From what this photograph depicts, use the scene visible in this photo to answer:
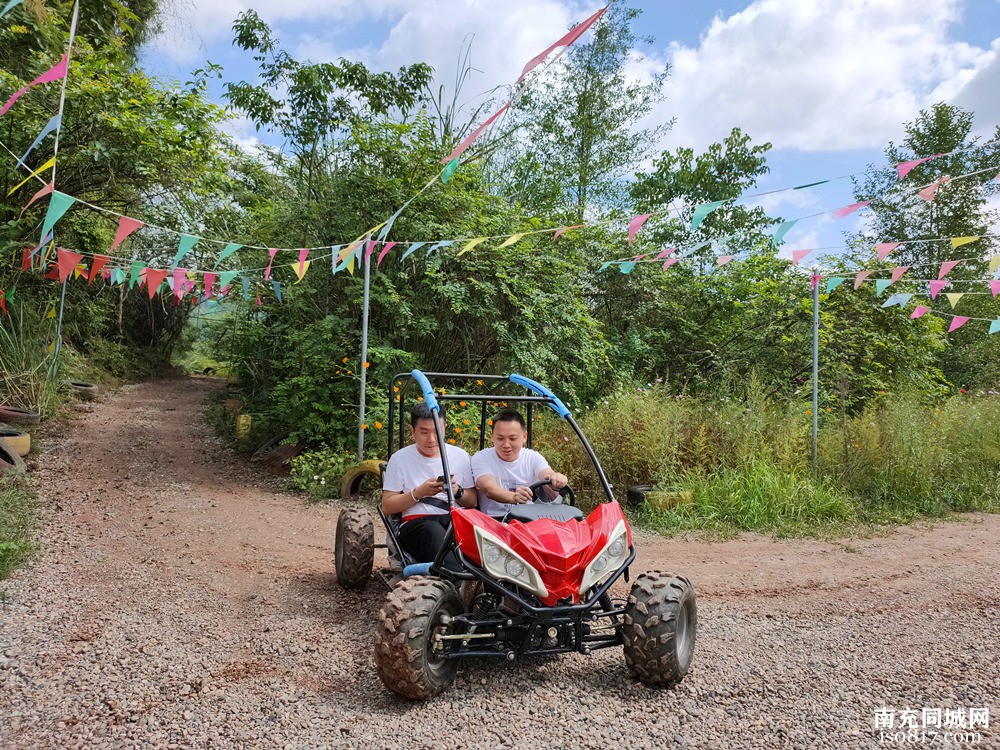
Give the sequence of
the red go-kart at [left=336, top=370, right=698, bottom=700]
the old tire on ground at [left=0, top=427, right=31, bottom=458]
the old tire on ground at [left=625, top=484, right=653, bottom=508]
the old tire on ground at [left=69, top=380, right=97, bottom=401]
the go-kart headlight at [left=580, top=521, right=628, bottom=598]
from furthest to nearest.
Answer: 1. the old tire on ground at [left=69, top=380, right=97, bottom=401]
2. the old tire on ground at [left=0, top=427, right=31, bottom=458]
3. the old tire on ground at [left=625, top=484, right=653, bottom=508]
4. the go-kart headlight at [left=580, top=521, right=628, bottom=598]
5. the red go-kart at [left=336, top=370, right=698, bottom=700]

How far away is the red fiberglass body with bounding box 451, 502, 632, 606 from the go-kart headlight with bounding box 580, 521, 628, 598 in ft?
0.05

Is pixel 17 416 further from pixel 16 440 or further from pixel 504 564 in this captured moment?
pixel 504 564

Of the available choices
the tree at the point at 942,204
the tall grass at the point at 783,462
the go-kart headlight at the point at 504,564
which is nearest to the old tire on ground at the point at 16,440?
the tall grass at the point at 783,462

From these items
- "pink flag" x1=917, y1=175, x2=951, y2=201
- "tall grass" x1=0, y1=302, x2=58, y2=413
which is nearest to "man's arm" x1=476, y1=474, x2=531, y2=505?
"pink flag" x1=917, y1=175, x2=951, y2=201

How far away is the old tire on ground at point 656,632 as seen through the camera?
2.64 m

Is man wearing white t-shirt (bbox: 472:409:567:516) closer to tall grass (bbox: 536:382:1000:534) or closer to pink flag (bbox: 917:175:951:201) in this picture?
tall grass (bbox: 536:382:1000:534)

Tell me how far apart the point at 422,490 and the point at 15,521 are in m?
3.57

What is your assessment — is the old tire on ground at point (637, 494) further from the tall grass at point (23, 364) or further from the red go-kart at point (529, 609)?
the tall grass at point (23, 364)

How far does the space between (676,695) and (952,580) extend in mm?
2611

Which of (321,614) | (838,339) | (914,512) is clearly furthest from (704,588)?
(838,339)

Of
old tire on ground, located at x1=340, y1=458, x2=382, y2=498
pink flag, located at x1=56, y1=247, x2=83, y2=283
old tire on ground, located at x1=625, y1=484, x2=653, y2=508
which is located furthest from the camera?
pink flag, located at x1=56, y1=247, x2=83, y2=283

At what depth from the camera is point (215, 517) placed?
5863 millimetres

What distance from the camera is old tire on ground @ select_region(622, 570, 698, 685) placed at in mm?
2641

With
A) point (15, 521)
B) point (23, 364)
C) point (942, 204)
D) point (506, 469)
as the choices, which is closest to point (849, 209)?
point (506, 469)
